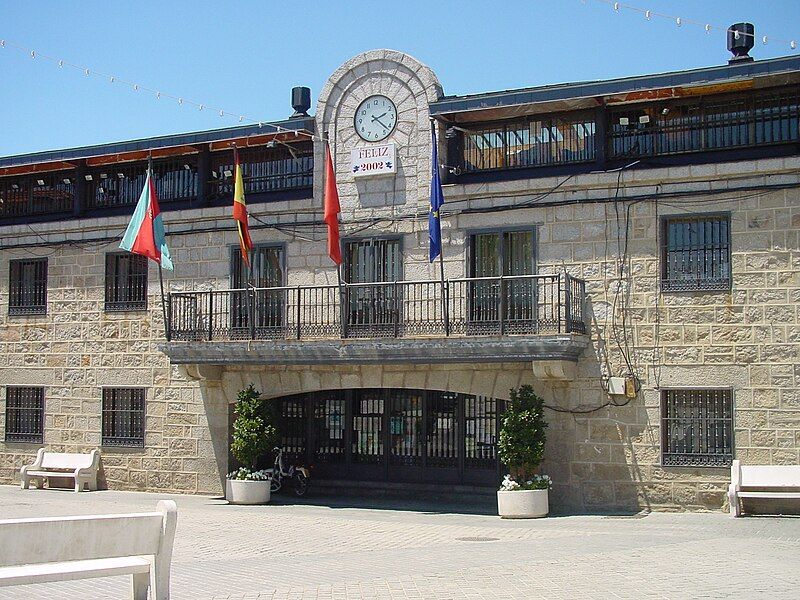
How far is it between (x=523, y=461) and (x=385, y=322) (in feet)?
13.0

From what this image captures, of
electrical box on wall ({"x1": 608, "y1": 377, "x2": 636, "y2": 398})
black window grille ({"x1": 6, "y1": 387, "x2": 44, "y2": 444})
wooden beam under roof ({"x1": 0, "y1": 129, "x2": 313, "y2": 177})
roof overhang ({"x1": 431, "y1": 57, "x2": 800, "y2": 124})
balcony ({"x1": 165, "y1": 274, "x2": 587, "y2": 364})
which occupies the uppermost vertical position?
roof overhang ({"x1": 431, "y1": 57, "x2": 800, "y2": 124})

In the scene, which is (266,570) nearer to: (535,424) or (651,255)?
(535,424)

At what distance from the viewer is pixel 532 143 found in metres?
20.6

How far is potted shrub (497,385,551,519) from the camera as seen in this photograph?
18734 millimetres

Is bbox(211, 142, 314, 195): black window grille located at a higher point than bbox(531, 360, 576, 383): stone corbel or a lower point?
higher

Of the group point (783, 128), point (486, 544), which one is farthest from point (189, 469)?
point (783, 128)

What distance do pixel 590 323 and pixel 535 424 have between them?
83.4 inches

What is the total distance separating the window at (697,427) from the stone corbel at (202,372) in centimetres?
904

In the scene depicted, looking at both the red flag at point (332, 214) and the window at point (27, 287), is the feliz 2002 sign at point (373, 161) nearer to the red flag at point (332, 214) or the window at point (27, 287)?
the red flag at point (332, 214)

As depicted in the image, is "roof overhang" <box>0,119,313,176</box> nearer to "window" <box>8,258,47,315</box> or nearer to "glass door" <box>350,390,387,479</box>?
"window" <box>8,258,47,315</box>

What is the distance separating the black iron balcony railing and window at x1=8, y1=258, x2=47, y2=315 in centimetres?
428

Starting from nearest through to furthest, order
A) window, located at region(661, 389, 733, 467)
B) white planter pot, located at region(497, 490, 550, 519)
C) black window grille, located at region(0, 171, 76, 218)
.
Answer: window, located at region(661, 389, 733, 467) → white planter pot, located at region(497, 490, 550, 519) → black window grille, located at region(0, 171, 76, 218)

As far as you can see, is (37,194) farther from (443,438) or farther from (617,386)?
(617,386)

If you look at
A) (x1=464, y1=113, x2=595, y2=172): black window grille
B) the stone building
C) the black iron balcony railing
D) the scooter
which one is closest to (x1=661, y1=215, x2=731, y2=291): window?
the stone building
